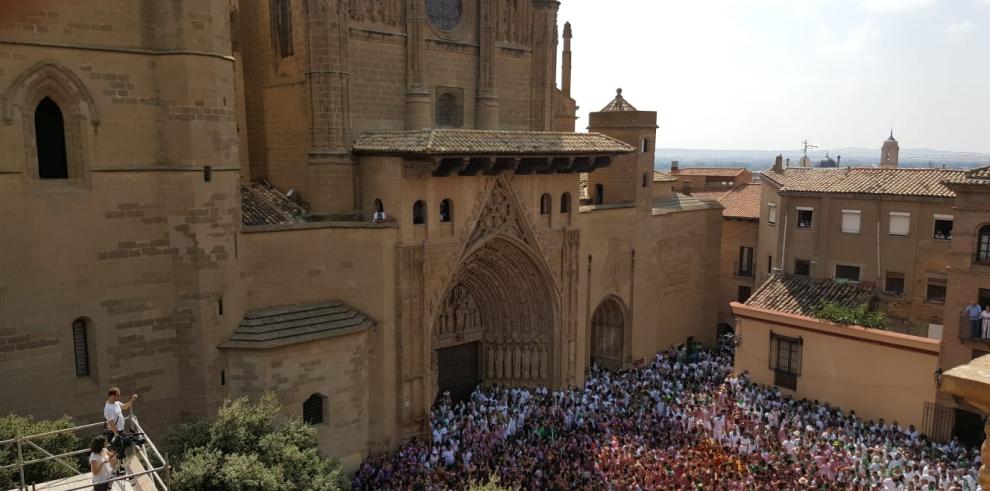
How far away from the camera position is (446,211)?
65.6 ft

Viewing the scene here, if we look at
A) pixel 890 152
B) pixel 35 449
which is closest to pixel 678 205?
pixel 35 449

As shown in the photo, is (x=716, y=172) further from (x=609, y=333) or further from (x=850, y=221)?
(x=609, y=333)

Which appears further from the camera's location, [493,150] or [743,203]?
[743,203]

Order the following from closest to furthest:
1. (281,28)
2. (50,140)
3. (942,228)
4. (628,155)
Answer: (50,140) < (281,28) < (942,228) < (628,155)

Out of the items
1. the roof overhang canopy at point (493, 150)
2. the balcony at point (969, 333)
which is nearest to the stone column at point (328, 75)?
the roof overhang canopy at point (493, 150)

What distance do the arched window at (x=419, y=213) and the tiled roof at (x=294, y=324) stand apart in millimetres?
2991

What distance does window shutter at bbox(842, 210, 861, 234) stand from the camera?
2441 cm

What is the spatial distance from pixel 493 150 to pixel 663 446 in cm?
891

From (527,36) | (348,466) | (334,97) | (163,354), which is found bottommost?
(348,466)

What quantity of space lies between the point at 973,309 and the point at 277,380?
1816 cm

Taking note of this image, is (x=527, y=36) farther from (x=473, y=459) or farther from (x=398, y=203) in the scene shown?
(x=473, y=459)

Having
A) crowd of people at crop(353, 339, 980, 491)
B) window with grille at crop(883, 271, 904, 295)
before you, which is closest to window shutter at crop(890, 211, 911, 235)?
window with grille at crop(883, 271, 904, 295)

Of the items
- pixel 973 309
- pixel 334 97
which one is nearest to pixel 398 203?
pixel 334 97

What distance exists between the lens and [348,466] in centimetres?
1742
